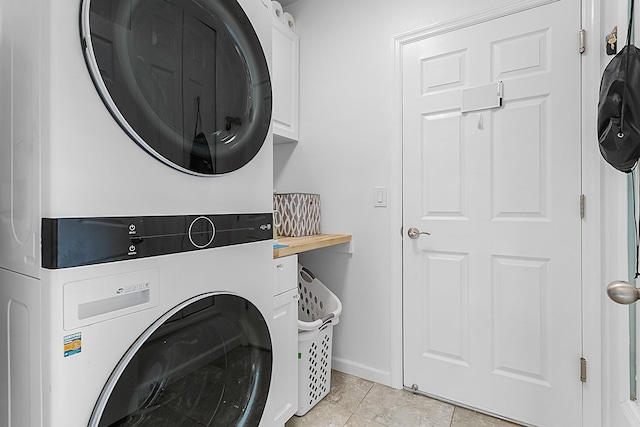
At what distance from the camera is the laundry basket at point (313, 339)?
1638mm

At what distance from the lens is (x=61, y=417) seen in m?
0.67

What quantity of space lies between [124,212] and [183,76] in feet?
1.21

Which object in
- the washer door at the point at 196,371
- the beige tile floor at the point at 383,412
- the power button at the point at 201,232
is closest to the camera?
the washer door at the point at 196,371

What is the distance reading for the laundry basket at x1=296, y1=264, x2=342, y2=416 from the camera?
64.5 inches

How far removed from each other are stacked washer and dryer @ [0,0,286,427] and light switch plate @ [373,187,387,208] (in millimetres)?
1048

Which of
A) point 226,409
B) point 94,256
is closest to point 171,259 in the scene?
point 94,256

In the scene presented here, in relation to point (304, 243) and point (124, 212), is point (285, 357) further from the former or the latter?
point (124, 212)

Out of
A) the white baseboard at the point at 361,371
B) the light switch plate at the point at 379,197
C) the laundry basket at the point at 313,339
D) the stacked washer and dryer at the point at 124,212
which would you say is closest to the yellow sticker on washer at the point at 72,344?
the stacked washer and dryer at the point at 124,212

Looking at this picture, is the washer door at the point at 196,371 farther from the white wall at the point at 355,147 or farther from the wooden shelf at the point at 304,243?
the white wall at the point at 355,147

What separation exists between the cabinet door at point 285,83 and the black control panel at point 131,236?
1132mm

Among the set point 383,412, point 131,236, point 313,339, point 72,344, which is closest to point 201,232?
point 131,236

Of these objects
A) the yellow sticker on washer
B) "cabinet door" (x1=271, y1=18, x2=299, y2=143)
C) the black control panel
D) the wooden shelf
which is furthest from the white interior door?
the yellow sticker on washer

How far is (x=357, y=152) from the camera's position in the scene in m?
2.01

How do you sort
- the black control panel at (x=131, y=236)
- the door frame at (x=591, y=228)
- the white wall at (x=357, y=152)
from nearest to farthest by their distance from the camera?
the black control panel at (x=131, y=236), the door frame at (x=591, y=228), the white wall at (x=357, y=152)
